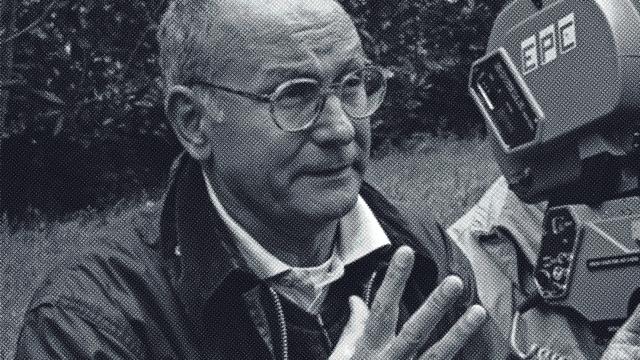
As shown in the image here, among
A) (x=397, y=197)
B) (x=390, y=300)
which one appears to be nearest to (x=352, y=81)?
(x=390, y=300)

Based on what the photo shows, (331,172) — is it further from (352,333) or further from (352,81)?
(352,333)

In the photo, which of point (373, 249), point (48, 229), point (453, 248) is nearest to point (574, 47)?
point (453, 248)

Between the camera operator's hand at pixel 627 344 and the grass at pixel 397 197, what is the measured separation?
3.20 metres

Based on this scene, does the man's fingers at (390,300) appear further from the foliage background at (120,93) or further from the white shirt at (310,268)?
the foliage background at (120,93)

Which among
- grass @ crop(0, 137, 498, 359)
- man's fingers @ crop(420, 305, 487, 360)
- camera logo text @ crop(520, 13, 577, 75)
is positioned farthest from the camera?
grass @ crop(0, 137, 498, 359)

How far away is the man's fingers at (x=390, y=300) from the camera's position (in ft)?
5.94

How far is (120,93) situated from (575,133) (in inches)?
130

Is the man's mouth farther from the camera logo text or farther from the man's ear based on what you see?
the camera logo text

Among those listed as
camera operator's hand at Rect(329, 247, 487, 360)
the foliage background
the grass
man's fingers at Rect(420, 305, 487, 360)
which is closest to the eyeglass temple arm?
camera operator's hand at Rect(329, 247, 487, 360)

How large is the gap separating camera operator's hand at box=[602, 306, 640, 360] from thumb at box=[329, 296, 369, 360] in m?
0.34

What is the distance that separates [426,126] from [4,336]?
127 inches

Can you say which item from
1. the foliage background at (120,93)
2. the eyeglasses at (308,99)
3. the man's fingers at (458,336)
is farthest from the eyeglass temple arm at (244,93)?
the foliage background at (120,93)

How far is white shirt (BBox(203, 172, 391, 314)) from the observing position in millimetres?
2311

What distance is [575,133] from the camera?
10.5 ft
